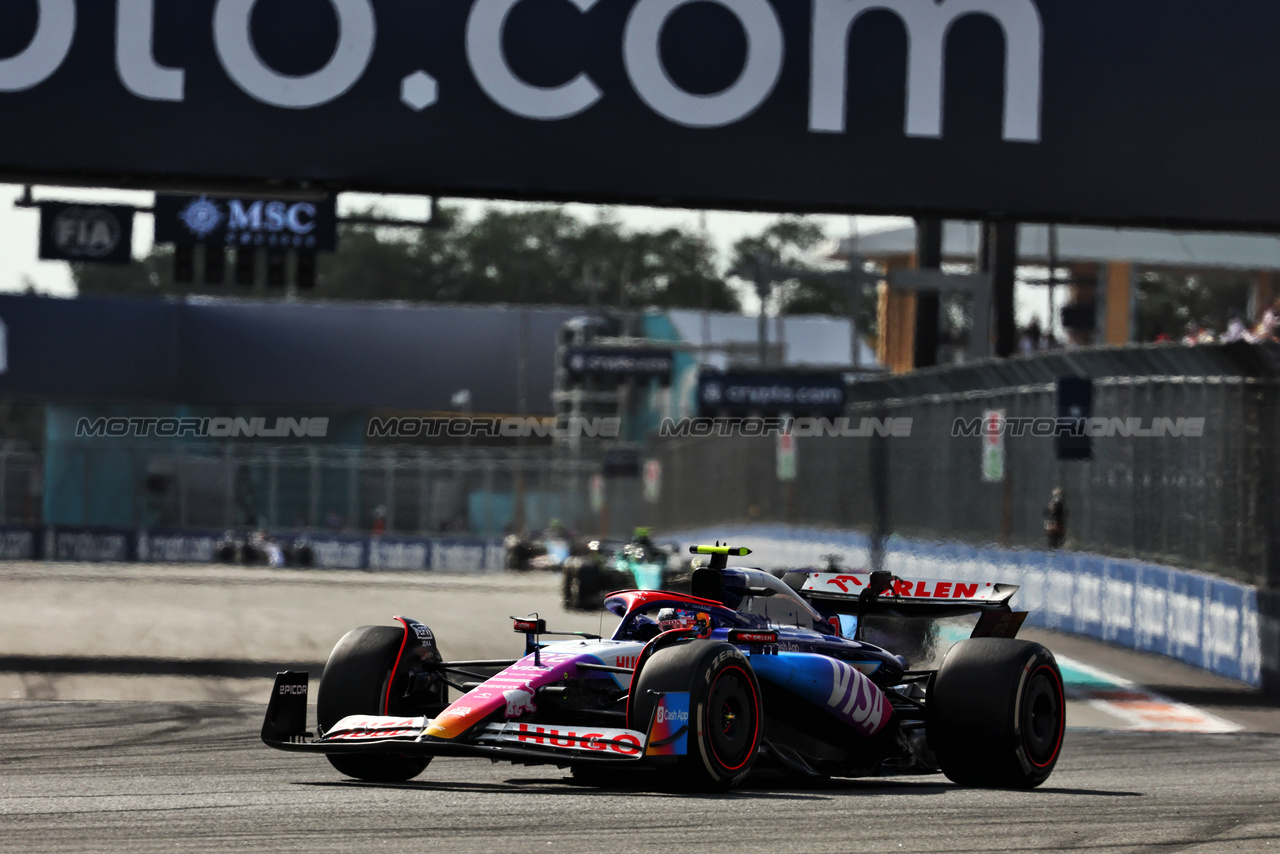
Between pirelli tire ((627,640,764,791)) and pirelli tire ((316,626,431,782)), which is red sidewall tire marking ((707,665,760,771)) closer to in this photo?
pirelli tire ((627,640,764,791))

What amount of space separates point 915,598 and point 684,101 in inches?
253

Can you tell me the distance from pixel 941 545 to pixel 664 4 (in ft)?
28.3

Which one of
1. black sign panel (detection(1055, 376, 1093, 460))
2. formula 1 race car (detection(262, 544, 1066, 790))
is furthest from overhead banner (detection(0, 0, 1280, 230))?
formula 1 race car (detection(262, 544, 1066, 790))

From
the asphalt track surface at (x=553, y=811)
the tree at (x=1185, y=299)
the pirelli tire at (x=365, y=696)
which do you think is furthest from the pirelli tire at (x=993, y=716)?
the tree at (x=1185, y=299)

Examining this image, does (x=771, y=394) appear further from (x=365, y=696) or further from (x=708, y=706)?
(x=708, y=706)

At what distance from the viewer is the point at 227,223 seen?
20047mm

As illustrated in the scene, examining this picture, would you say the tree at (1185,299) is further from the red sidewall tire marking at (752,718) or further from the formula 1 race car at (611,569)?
the red sidewall tire marking at (752,718)

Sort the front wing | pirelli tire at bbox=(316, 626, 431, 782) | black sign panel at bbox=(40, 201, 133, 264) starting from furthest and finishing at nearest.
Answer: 1. black sign panel at bbox=(40, 201, 133, 264)
2. pirelli tire at bbox=(316, 626, 431, 782)
3. the front wing

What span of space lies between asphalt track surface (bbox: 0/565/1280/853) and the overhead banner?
4256 mm

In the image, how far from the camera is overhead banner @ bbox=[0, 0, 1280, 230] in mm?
13625

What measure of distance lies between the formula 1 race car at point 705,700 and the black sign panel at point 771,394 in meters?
15.9

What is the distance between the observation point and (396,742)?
22.7ft

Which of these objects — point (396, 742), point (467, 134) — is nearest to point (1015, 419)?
point (467, 134)

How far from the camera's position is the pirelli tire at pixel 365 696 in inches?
292
